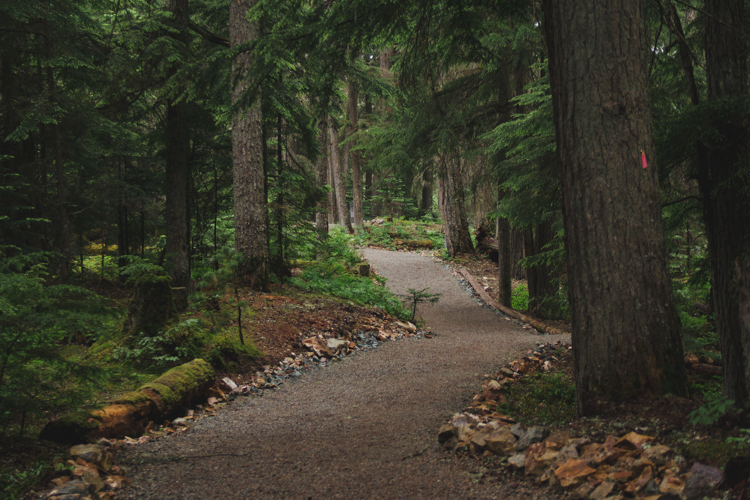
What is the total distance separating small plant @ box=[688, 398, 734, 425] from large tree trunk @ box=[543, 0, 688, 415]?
48 centimetres

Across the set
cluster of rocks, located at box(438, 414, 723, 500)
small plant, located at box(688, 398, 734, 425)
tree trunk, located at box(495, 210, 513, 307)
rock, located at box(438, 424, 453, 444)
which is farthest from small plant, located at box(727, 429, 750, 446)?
tree trunk, located at box(495, 210, 513, 307)

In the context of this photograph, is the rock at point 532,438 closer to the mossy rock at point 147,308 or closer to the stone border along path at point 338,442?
the stone border along path at point 338,442

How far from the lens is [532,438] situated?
10.6 ft

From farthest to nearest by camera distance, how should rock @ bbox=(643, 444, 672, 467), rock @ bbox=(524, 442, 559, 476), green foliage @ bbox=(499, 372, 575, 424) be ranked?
green foliage @ bbox=(499, 372, 575, 424)
rock @ bbox=(524, 442, 559, 476)
rock @ bbox=(643, 444, 672, 467)

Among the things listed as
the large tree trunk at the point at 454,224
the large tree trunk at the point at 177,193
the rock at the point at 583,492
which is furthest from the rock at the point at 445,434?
the large tree trunk at the point at 454,224

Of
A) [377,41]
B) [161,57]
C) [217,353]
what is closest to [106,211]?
[161,57]

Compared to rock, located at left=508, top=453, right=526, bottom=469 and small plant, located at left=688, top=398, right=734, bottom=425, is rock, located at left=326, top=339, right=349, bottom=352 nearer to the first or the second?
rock, located at left=508, top=453, right=526, bottom=469

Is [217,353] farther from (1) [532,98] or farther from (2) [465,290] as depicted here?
(2) [465,290]

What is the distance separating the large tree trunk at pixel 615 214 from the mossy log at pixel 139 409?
386 centimetres

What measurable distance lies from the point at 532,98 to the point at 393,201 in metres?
27.2

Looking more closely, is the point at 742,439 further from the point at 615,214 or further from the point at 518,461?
the point at 615,214

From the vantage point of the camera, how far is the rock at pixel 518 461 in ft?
9.92

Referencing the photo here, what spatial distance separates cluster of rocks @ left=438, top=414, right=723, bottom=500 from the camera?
7.37 feet

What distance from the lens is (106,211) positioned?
11.5 m
